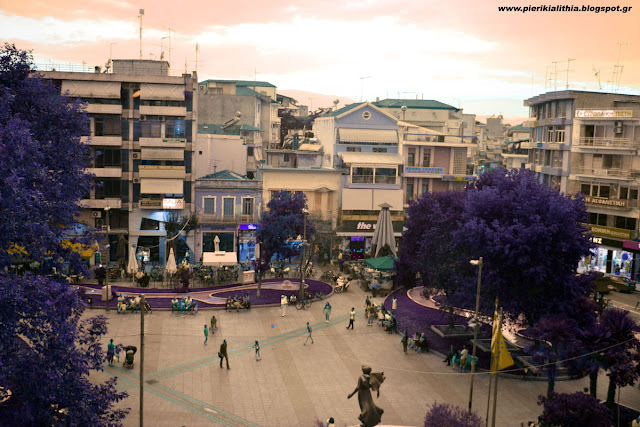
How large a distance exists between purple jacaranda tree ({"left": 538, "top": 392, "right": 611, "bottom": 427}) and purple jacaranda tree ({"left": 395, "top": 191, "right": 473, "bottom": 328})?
9.30m

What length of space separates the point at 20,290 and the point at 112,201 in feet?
119

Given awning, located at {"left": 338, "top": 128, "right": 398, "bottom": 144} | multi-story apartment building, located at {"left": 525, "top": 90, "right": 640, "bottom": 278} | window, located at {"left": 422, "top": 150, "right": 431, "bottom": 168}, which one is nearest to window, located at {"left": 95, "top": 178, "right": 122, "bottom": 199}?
awning, located at {"left": 338, "top": 128, "right": 398, "bottom": 144}

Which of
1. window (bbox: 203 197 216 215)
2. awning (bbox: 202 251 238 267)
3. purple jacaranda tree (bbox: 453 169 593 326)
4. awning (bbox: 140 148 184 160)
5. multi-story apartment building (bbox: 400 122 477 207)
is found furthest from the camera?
multi-story apartment building (bbox: 400 122 477 207)

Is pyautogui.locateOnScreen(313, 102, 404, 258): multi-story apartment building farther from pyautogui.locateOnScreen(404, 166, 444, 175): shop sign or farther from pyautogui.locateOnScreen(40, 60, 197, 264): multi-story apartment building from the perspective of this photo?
pyautogui.locateOnScreen(40, 60, 197, 264): multi-story apartment building

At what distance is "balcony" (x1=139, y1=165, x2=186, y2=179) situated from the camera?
180 feet

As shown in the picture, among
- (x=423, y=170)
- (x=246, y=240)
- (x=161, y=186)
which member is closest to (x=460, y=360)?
(x=246, y=240)

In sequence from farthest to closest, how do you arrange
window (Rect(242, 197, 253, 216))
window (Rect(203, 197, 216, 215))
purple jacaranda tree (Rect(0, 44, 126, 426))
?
window (Rect(242, 197, 253, 216)), window (Rect(203, 197, 216, 215)), purple jacaranda tree (Rect(0, 44, 126, 426))

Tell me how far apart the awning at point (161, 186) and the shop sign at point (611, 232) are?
34688 mm

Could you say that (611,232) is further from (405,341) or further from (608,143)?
(405,341)

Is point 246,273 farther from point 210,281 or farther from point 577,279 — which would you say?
point 577,279

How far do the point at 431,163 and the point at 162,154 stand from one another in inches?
1015

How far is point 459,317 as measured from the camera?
42031 millimetres

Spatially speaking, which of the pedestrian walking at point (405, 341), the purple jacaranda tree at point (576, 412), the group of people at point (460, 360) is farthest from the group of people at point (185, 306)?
the purple jacaranda tree at point (576, 412)

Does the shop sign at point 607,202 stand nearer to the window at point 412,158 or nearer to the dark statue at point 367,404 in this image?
the window at point 412,158
